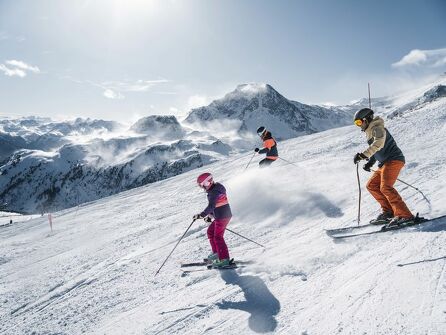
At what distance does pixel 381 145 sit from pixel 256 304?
399cm

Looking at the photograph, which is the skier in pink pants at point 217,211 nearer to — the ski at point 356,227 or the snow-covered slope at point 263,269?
the snow-covered slope at point 263,269

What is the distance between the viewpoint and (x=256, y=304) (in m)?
5.76

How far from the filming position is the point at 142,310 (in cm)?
666

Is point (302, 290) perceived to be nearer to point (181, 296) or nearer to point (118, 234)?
point (181, 296)

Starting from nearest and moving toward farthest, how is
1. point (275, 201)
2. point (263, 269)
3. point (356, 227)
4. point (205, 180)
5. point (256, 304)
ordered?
point (256, 304) → point (263, 269) → point (356, 227) → point (205, 180) → point (275, 201)

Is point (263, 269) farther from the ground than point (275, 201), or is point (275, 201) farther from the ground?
point (275, 201)

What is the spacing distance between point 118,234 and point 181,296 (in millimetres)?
7151

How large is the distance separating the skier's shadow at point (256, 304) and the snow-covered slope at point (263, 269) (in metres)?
0.02

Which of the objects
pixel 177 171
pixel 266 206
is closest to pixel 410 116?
pixel 266 206

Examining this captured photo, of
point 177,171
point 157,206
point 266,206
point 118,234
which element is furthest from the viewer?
point 177,171

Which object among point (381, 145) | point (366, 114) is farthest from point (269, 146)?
point (381, 145)

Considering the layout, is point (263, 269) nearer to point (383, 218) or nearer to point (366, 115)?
point (383, 218)

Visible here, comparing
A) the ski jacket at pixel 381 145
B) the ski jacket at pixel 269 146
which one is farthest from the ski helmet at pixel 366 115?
the ski jacket at pixel 269 146

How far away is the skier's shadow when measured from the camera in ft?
17.0
